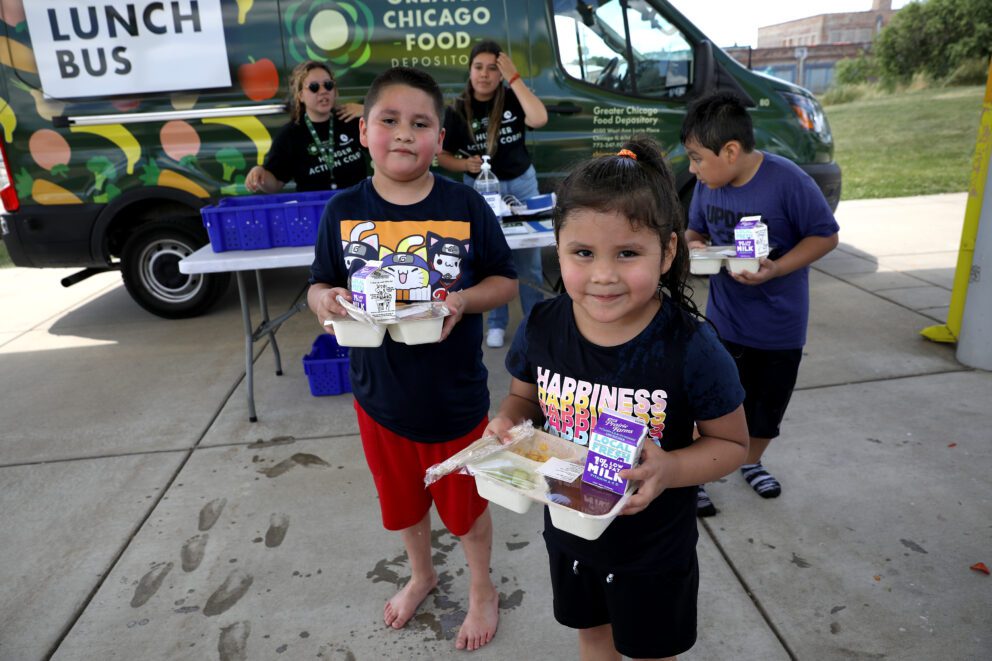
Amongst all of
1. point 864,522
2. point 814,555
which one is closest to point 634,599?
point 814,555

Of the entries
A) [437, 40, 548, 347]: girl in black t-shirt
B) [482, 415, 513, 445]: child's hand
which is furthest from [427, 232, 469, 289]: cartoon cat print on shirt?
[437, 40, 548, 347]: girl in black t-shirt

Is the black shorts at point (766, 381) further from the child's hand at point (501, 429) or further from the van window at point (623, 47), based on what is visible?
the van window at point (623, 47)

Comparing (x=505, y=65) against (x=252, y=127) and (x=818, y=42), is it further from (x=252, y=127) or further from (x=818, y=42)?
(x=818, y=42)

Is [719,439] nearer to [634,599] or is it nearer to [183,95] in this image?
[634,599]

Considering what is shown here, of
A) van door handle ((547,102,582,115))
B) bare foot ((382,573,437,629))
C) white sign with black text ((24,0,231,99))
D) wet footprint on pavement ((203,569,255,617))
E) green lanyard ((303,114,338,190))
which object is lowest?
wet footprint on pavement ((203,569,255,617))

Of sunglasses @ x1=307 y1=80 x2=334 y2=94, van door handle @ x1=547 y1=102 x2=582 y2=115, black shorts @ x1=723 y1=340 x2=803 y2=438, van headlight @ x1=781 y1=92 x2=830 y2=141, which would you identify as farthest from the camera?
van headlight @ x1=781 y1=92 x2=830 y2=141

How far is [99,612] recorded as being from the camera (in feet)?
7.95

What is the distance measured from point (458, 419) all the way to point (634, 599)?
2.45ft

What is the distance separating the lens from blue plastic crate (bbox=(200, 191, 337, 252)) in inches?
141

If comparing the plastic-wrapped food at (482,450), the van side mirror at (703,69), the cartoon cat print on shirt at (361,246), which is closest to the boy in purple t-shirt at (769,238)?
the cartoon cat print on shirt at (361,246)

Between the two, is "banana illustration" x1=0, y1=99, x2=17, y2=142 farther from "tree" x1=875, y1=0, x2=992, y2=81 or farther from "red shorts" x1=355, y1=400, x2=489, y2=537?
"tree" x1=875, y1=0, x2=992, y2=81

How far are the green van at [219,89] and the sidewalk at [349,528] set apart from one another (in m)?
1.25

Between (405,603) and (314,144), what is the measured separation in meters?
2.67

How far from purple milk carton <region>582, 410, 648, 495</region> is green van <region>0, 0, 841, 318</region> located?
4266 millimetres
